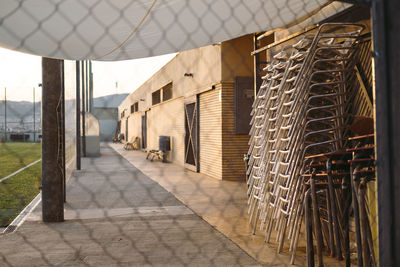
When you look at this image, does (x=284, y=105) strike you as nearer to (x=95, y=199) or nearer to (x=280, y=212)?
(x=280, y=212)

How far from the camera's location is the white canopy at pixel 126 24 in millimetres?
1597

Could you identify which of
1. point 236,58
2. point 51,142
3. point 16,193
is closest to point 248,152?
point 51,142

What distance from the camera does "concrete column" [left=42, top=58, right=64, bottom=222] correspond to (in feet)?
14.5

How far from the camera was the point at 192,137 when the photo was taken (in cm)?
1124

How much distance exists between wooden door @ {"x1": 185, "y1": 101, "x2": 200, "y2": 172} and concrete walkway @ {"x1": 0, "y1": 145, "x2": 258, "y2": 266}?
4.72m

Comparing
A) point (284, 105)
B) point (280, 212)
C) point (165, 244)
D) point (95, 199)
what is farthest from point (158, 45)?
point (95, 199)

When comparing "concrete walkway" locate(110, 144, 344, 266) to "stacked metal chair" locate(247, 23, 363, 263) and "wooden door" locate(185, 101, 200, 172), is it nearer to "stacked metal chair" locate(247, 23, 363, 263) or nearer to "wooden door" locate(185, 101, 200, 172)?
"stacked metal chair" locate(247, 23, 363, 263)

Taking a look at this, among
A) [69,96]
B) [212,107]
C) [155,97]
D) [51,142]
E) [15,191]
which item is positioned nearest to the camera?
[51,142]

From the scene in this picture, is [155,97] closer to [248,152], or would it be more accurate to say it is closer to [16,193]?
[16,193]

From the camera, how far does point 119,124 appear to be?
3697 cm

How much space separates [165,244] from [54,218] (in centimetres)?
161

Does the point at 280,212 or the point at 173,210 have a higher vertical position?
the point at 280,212

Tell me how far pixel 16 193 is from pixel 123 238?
4.24m

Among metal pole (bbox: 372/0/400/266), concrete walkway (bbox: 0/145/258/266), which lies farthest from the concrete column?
metal pole (bbox: 372/0/400/266)
